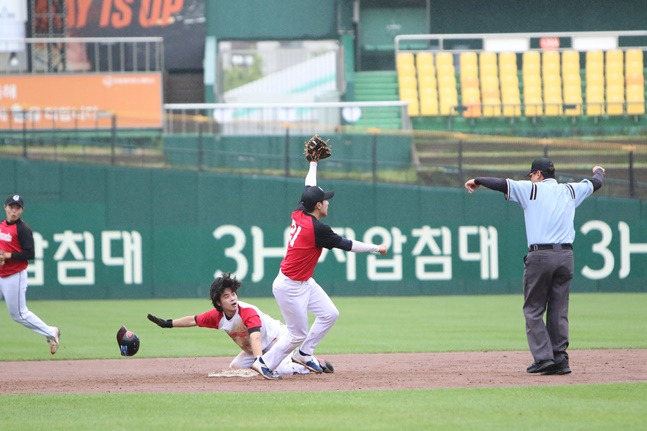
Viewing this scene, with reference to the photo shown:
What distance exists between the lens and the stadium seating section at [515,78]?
29.8m

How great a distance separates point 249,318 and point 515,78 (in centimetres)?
2140

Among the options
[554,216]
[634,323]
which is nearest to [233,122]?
[634,323]

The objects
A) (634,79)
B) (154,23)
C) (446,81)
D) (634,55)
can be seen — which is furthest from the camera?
(154,23)

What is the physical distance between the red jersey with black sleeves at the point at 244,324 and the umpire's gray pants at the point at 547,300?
252 centimetres

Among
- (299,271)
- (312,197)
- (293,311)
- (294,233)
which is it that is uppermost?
(312,197)

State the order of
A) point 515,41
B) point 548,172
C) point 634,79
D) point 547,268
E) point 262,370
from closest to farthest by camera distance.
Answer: point 547,268 < point 262,370 < point 548,172 < point 634,79 < point 515,41

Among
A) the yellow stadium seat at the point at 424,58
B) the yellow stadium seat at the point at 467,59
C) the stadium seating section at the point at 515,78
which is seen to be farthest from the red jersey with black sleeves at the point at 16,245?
the yellow stadium seat at the point at 467,59

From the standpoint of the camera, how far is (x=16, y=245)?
1351 cm

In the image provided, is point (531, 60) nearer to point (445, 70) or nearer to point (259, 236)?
point (445, 70)

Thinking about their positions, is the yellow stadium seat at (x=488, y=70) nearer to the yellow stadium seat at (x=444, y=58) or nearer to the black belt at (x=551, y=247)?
the yellow stadium seat at (x=444, y=58)

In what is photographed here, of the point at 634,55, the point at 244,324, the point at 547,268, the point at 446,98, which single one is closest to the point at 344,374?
the point at 244,324

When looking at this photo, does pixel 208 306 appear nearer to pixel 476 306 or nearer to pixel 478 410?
pixel 476 306

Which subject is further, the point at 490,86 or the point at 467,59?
the point at 467,59

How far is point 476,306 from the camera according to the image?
67.4ft
